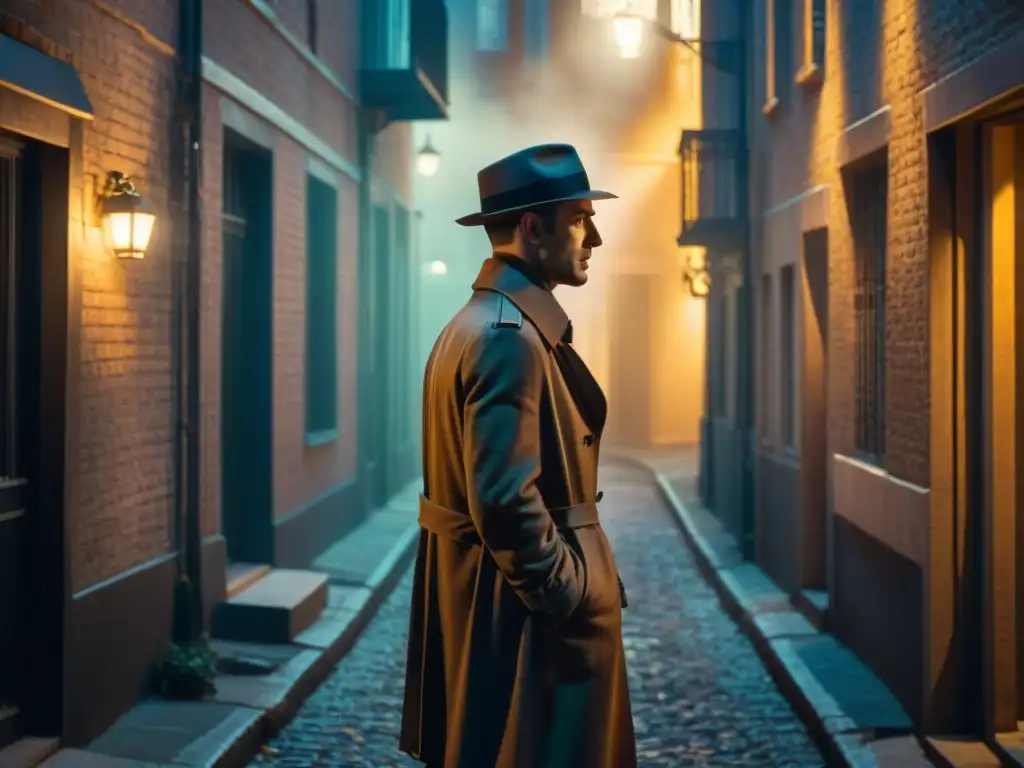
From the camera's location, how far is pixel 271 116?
10.5 metres

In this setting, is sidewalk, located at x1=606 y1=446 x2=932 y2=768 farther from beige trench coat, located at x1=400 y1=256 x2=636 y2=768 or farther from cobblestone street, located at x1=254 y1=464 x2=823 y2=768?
beige trench coat, located at x1=400 y1=256 x2=636 y2=768

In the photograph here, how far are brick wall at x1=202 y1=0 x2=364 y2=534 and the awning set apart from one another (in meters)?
2.48

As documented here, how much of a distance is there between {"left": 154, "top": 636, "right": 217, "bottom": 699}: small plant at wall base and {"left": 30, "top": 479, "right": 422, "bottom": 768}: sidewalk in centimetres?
7


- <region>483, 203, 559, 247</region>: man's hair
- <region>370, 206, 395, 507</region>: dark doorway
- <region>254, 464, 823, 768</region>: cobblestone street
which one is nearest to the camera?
<region>483, 203, 559, 247</region>: man's hair

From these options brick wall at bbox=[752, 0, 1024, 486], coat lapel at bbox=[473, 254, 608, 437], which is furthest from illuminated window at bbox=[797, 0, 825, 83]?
coat lapel at bbox=[473, 254, 608, 437]

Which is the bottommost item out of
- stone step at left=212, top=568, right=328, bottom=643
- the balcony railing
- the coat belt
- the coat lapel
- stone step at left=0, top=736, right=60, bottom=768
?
stone step at left=0, top=736, right=60, bottom=768

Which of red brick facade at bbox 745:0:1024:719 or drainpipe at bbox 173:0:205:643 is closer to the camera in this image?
red brick facade at bbox 745:0:1024:719

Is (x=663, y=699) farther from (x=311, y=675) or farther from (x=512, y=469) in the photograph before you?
(x=512, y=469)

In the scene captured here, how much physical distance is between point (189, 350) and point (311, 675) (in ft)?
6.33

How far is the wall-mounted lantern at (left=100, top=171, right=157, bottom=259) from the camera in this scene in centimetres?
669

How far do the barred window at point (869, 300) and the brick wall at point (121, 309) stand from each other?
394 cm

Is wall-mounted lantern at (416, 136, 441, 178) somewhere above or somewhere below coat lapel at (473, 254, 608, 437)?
above

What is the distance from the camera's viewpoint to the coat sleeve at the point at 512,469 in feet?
11.2

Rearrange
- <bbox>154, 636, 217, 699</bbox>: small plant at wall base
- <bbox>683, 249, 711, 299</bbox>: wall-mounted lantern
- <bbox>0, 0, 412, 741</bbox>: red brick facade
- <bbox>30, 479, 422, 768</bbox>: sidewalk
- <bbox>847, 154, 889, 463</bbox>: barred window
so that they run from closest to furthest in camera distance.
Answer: <bbox>30, 479, 422, 768</bbox>: sidewalk → <bbox>0, 0, 412, 741</bbox>: red brick facade → <bbox>154, 636, 217, 699</bbox>: small plant at wall base → <bbox>847, 154, 889, 463</bbox>: barred window → <bbox>683, 249, 711, 299</bbox>: wall-mounted lantern
